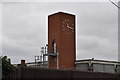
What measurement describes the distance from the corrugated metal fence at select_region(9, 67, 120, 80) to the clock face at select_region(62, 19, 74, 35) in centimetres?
1582

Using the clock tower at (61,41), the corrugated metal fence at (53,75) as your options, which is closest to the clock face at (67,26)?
the clock tower at (61,41)

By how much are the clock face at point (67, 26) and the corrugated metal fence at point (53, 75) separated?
1582 centimetres

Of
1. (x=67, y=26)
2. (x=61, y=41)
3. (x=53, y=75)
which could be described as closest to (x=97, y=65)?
(x=67, y=26)

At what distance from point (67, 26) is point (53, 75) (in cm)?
2391

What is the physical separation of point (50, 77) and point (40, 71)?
1.92m

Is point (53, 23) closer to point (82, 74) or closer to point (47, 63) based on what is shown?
point (47, 63)

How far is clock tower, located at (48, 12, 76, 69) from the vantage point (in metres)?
54.2

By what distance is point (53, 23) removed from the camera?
56312mm

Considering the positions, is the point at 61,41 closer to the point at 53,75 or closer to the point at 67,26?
the point at 67,26

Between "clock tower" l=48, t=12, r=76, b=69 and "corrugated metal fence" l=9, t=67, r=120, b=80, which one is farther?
"clock tower" l=48, t=12, r=76, b=69

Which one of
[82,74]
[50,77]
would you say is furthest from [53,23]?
[50,77]

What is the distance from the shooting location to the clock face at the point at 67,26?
5534 cm

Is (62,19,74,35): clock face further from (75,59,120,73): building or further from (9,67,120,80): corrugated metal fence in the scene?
(9,67,120,80): corrugated metal fence

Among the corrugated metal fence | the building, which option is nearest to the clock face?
the building
